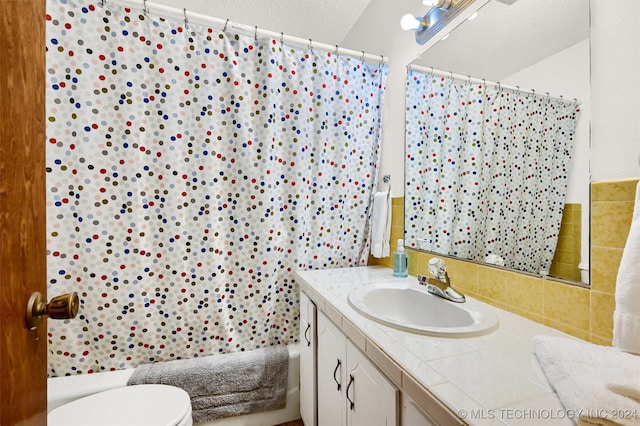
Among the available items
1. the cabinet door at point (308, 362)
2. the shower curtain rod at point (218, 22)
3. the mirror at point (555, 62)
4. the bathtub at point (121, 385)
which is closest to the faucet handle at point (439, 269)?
the mirror at point (555, 62)

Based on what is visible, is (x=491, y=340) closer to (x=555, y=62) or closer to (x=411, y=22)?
(x=555, y=62)

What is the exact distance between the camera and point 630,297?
0.59m

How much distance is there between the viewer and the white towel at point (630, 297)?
0.58m

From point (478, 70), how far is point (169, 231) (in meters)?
1.53

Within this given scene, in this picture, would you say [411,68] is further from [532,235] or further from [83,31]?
[83,31]

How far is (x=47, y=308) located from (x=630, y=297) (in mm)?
1154

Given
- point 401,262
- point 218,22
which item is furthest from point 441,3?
point 401,262

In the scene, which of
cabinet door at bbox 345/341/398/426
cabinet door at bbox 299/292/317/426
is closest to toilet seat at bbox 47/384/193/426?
cabinet door at bbox 299/292/317/426

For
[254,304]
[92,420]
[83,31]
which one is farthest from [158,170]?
[92,420]

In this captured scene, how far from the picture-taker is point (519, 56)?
37.6 inches

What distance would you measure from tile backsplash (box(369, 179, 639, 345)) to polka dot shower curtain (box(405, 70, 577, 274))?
7cm

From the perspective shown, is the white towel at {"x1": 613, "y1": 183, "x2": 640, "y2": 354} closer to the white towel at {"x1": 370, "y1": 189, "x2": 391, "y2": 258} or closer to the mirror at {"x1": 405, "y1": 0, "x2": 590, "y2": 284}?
the mirror at {"x1": 405, "y1": 0, "x2": 590, "y2": 284}

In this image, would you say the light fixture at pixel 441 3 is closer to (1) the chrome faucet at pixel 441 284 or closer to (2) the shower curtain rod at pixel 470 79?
(2) the shower curtain rod at pixel 470 79

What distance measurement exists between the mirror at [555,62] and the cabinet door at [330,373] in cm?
69
